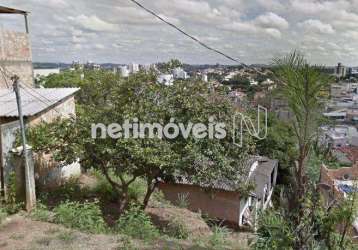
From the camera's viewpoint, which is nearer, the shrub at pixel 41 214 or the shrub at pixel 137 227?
the shrub at pixel 137 227

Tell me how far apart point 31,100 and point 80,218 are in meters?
4.62

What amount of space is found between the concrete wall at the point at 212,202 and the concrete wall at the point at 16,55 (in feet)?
27.0

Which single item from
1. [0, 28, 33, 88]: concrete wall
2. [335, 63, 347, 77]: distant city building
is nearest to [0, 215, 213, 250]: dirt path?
[335, 63, 347, 77]: distant city building

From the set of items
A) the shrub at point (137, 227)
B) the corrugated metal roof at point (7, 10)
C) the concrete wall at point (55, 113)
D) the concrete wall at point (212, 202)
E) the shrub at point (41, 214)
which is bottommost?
the concrete wall at point (212, 202)

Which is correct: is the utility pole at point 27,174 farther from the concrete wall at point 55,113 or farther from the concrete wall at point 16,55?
the concrete wall at point 16,55

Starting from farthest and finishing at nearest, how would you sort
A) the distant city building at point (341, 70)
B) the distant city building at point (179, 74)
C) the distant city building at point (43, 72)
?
the distant city building at point (43, 72)
the distant city building at point (179, 74)
the distant city building at point (341, 70)

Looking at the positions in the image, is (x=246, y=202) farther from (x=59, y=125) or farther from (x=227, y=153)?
(x=59, y=125)

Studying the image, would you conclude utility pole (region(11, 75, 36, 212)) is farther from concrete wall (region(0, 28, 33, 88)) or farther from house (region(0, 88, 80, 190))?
concrete wall (region(0, 28, 33, 88))

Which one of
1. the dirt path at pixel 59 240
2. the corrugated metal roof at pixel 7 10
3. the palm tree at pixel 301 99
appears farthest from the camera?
the corrugated metal roof at pixel 7 10

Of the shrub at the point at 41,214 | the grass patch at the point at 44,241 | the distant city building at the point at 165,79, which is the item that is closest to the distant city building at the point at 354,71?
the distant city building at the point at 165,79

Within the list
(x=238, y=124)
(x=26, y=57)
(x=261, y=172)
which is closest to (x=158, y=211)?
(x=238, y=124)

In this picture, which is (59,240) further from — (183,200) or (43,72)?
(43,72)

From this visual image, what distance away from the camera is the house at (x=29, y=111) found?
6.73 metres

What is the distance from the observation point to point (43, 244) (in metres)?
5.02
